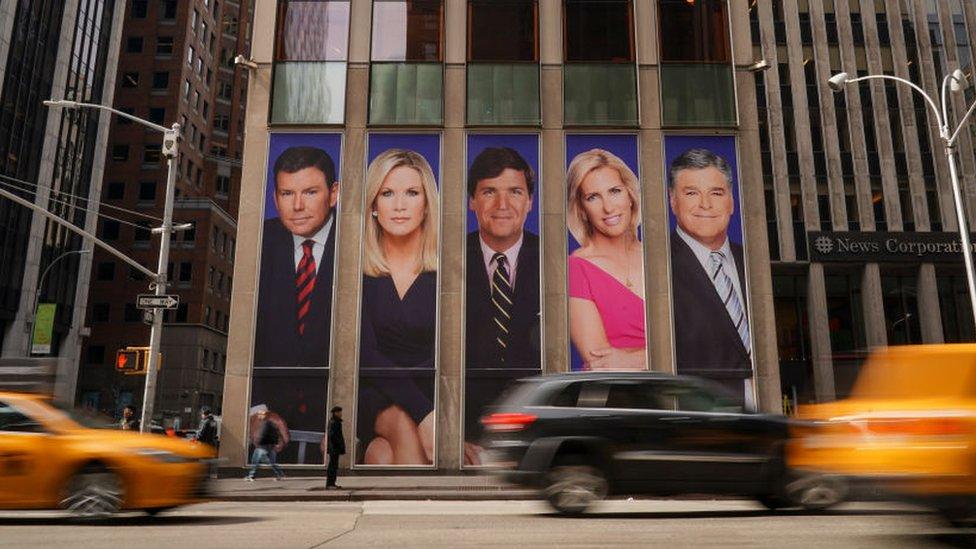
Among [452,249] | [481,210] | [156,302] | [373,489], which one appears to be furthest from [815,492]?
[156,302]

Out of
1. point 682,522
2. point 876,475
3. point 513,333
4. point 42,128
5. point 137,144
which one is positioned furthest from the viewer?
point 137,144

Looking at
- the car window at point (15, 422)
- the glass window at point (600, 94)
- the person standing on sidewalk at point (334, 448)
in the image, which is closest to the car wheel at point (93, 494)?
the car window at point (15, 422)

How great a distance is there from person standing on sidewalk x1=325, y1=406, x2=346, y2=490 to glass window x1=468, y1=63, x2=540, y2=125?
32.6ft

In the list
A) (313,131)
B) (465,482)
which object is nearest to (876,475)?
(465,482)

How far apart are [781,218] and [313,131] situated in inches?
997

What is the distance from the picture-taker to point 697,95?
73.4ft

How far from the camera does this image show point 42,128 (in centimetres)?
5072

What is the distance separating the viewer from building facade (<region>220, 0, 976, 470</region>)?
20.1 metres

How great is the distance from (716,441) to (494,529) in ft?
10.7

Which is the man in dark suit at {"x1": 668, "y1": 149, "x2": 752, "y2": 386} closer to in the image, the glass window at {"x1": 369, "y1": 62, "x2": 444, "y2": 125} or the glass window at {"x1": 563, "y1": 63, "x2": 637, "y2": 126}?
the glass window at {"x1": 563, "y1": 63, "x2": 637, "y2": 126}

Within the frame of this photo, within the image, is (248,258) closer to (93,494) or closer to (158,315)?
(158,315)

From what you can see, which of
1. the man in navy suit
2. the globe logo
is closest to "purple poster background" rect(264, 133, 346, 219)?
the man in navy suit

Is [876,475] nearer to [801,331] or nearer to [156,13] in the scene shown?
[801,331]

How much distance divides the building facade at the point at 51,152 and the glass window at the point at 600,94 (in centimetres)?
3116
